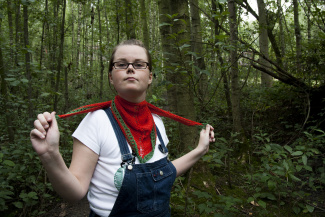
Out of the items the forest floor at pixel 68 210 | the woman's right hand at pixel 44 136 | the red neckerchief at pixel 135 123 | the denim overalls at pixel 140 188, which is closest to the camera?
the woman's right hand at pixel 44 136

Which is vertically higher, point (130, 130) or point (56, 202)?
point (130, 130)

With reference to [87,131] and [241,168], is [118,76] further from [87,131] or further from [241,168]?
[241,168]

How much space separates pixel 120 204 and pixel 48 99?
589 centimetres

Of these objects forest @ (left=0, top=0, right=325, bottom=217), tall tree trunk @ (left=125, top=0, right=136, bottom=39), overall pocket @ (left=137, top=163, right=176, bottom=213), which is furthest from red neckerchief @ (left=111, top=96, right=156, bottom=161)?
tall tree trunk @ (left=125, top=0, right=136, bottom=39)

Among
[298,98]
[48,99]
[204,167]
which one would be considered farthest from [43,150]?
[48,99]

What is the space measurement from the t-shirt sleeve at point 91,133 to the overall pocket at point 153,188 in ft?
0.87

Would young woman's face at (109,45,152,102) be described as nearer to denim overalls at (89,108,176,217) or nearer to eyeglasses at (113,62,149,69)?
eyeglasses at (113,62,149,69)

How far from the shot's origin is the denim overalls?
1084 millimetres

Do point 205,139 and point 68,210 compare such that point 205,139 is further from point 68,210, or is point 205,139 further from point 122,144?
point 68,210

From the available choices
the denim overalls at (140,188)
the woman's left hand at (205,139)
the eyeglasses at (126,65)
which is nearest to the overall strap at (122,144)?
the denim overalls at (140,188)

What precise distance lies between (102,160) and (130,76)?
1.56 ft

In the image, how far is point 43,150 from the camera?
2.78 feet

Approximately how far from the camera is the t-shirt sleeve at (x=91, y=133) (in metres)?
1.09

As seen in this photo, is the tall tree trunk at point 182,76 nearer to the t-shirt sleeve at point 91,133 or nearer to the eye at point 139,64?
the eye at point 139,64
